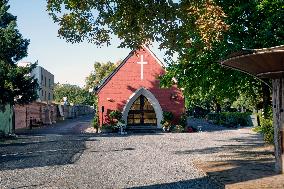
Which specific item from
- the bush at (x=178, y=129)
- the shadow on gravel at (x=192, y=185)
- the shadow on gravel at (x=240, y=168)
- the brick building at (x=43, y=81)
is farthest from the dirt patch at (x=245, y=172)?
the brick building at (x=43, y=81)

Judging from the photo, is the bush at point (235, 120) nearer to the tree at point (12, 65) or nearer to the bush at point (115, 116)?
the bush at point (115, 116)

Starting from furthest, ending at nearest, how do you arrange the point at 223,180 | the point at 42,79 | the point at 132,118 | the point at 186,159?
the point at 42,79 → the point at 132,118 → the point at 186,159 → the point at 223,180

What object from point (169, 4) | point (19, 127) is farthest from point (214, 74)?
point (19, 127)

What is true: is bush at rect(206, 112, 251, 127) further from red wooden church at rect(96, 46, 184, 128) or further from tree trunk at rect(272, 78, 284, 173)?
tree trunk at rect(272, 78, 284, 173)

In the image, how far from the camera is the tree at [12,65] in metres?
30.3

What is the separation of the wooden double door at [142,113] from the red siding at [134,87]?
1583 mm

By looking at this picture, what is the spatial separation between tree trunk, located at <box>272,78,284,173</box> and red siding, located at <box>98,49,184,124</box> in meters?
25.1

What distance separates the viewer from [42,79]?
6400 cm

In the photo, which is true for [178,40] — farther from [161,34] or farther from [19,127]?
[19,127]

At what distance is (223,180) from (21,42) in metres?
27.1

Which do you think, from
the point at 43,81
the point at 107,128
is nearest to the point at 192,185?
the point at 107,128

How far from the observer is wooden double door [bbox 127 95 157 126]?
37.2 meters

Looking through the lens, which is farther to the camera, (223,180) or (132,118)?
(132,118)

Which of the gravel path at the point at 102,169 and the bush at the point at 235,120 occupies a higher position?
the bush at the point at 235,120
